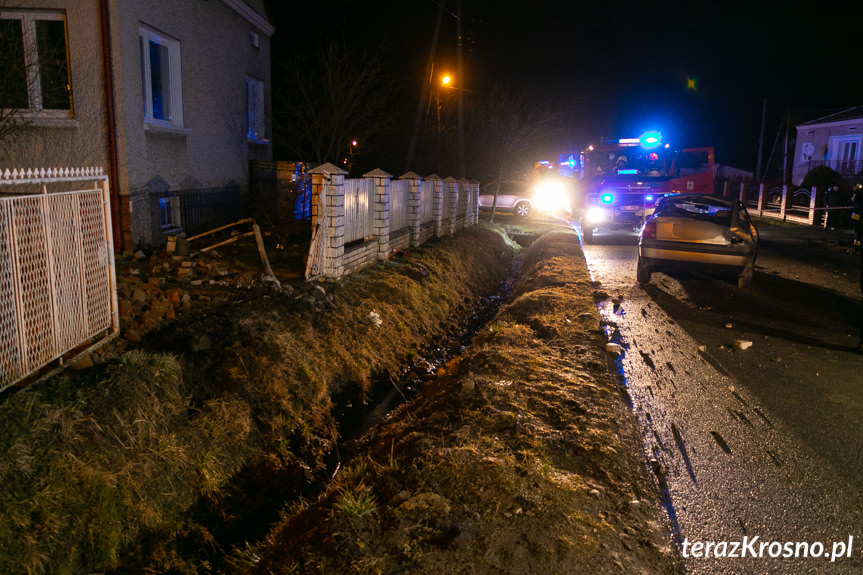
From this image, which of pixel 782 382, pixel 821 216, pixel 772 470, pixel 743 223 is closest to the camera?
pixel 772 470

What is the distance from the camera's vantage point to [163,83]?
1086 centimetres

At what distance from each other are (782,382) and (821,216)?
23516 millimetres

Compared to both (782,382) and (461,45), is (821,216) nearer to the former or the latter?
(461,45)

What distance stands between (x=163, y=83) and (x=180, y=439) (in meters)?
8.42

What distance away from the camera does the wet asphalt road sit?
3.54 metres

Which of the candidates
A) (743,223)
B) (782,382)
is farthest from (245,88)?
(782,382)

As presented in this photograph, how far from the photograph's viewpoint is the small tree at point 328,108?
63.2 ft

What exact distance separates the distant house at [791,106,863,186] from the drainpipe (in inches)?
1481

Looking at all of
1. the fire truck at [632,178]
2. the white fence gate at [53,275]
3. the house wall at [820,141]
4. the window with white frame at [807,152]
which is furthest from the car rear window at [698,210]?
the window with white frame at [807,152]

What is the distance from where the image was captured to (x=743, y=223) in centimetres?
1052

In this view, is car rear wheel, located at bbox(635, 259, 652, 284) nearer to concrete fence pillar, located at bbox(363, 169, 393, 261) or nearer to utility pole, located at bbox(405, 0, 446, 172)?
concrete fence pillar, located at bbox(363, 169, 393, 261)

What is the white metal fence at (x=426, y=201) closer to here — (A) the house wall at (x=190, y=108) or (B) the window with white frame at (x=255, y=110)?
(A) the house wall at (x=190, y=108)

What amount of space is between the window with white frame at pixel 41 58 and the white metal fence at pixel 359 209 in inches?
174

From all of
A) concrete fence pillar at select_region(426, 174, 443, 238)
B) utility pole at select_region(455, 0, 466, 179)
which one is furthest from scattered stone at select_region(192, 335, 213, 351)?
utility pole at select_region(455, 0, 466, 179)
